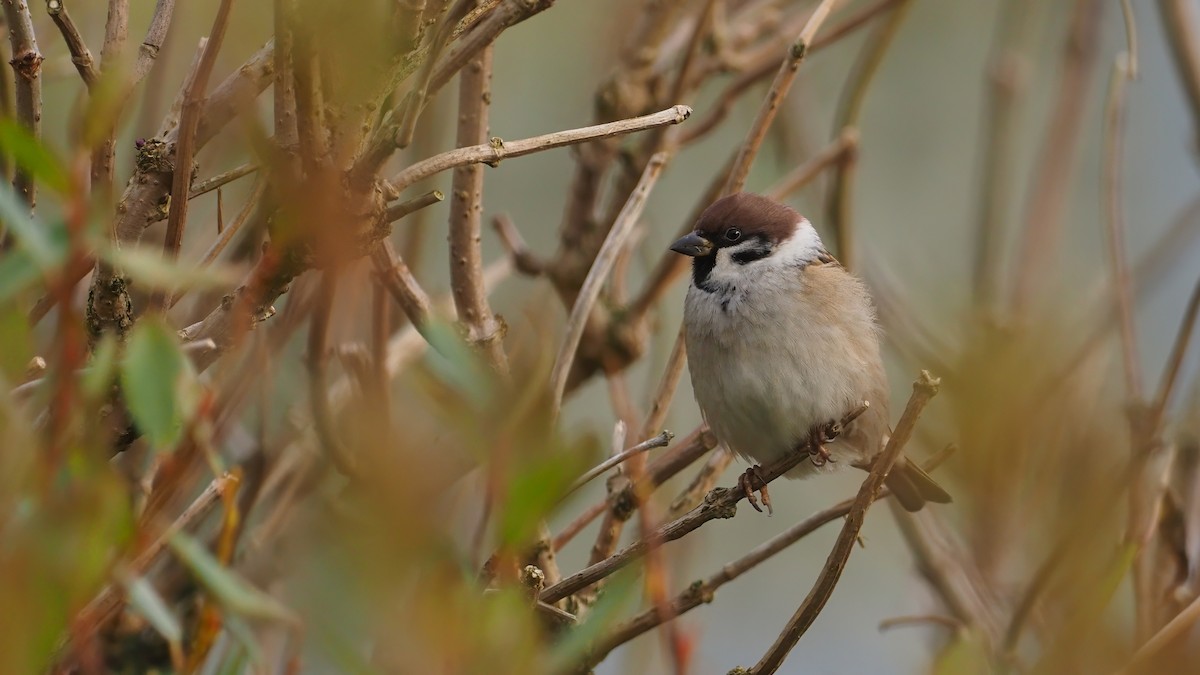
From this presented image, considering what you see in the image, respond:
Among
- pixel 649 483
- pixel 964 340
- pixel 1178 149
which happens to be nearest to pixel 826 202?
pixel 964 340

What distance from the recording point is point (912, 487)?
9.07 feet

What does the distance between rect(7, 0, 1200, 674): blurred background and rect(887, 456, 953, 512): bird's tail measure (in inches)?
2.1

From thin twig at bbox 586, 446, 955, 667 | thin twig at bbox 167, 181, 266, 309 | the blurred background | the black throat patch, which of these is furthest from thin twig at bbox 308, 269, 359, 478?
the black throat patch

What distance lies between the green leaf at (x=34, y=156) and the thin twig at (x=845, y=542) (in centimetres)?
108

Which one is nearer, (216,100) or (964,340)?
(216,100)

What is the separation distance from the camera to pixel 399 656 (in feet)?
2.69

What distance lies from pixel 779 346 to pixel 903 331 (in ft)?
1.33

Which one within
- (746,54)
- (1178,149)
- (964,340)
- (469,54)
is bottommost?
(1178,149)

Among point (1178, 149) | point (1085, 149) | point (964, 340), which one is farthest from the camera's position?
point (1178, 149)

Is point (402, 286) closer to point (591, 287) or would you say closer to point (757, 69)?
point (591, 287)

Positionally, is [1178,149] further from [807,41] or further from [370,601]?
[370,601]

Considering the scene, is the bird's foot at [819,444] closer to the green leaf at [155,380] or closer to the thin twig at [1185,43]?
the thin twig at [1185,43]

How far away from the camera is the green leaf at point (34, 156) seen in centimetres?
81

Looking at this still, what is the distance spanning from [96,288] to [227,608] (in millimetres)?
582
